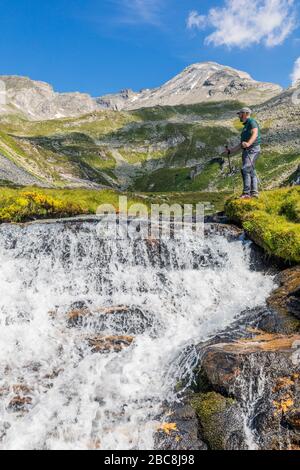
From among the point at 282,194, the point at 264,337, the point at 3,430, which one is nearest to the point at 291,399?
the point at 264,337

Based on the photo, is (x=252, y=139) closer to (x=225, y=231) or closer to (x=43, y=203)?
(x=225, y=231)

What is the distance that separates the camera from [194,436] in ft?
41.6

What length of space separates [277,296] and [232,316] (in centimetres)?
236

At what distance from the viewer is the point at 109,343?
17906 mm

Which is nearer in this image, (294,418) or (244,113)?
(294,418)

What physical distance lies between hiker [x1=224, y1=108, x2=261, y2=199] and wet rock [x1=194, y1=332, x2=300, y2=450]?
12.6m

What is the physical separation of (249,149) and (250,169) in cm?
118

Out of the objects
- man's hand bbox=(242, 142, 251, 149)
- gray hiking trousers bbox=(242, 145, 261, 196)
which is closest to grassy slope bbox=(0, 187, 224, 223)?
gray hiking trousers bbox=(242, 145, 261, 196)

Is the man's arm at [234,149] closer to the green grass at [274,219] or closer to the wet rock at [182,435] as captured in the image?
the green grass at [274,219]

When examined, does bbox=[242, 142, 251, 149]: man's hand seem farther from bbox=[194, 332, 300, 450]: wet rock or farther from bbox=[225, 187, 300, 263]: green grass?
bbox=[194, 332, 300, 450]: wet rock

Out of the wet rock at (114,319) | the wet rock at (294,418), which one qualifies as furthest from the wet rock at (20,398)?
the wet rock at (294,418)

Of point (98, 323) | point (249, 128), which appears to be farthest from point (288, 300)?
point (249, 128)

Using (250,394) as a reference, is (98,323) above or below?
above

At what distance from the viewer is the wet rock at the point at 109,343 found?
1758 cm
